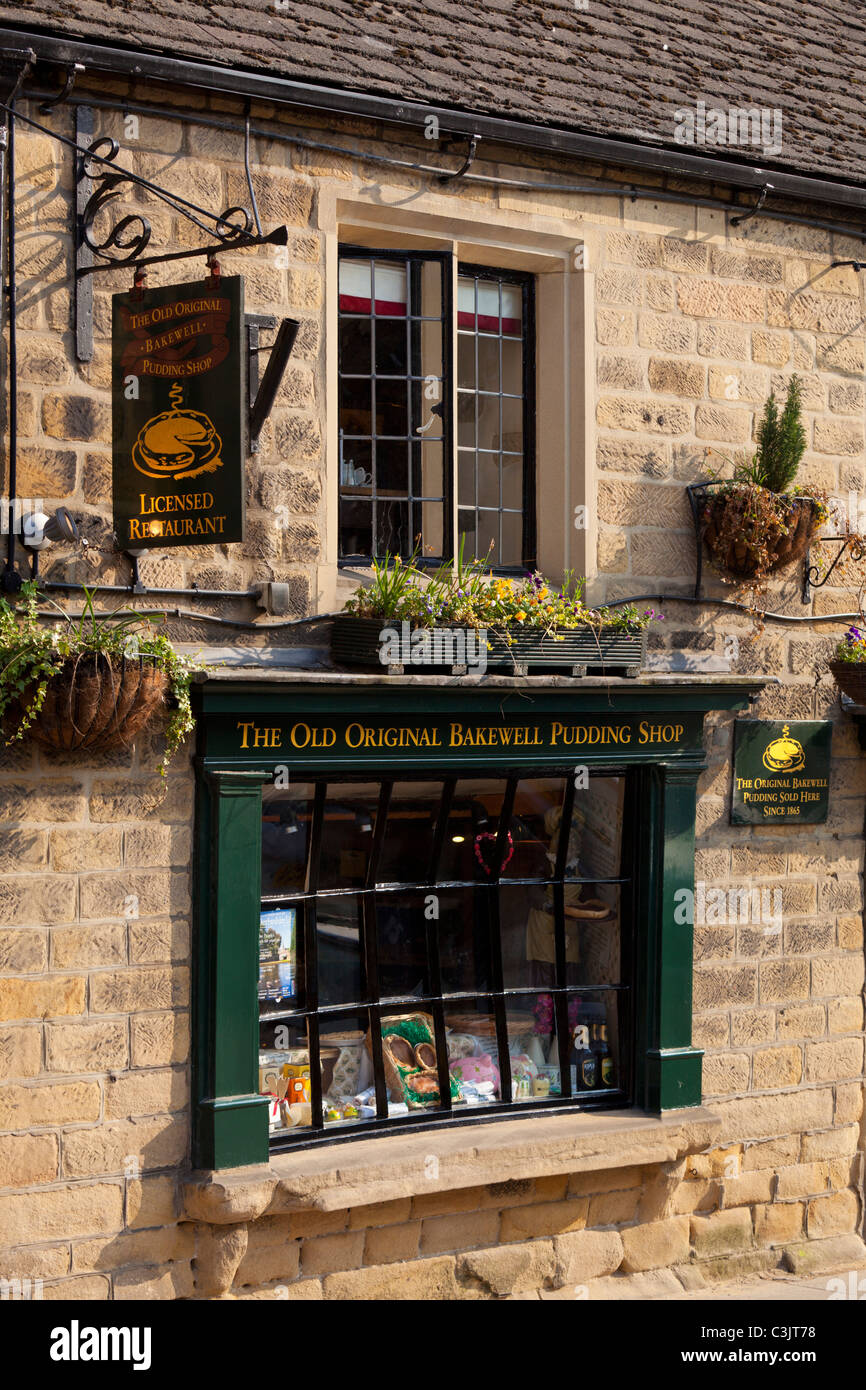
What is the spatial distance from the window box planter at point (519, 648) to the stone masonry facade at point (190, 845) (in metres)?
0.29

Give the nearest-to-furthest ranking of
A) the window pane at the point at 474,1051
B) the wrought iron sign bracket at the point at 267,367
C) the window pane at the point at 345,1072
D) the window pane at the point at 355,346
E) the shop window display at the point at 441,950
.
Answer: the wrought iron sign bracket at the point at 267,367 < the shop window display at the point at 441,950 < the window pane at the point at 345,1072 < the window pane at the point at 355,346 < the window pane at the point at 474,1051

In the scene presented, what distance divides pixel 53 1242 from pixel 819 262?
6.25 meters

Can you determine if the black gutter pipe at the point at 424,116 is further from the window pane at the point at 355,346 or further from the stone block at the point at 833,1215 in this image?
the stone block at the point at 833,1215

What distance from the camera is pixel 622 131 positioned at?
266 inches

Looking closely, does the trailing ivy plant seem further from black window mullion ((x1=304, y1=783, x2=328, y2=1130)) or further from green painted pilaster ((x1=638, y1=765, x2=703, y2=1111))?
green painted pilaster ((x1=638, y1=765, x2=703, y2=1111))

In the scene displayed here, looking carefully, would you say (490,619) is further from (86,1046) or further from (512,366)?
(86,1046)

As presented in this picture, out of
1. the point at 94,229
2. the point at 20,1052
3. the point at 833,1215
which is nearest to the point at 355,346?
the point at 94,229

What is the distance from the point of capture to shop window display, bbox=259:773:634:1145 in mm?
6348

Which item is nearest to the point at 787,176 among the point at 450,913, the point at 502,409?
the point at 502,409

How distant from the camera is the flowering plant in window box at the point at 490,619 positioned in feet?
19.8

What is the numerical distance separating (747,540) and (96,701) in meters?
3.41

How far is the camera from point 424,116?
621 cm

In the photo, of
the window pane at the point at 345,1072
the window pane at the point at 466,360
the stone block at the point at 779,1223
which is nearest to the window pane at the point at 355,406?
the window pane at the point at 466,360

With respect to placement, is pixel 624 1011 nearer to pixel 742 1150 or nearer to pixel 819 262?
pixel 742 1150
